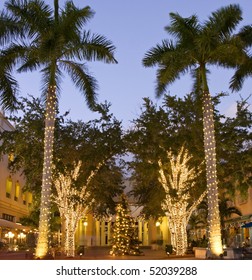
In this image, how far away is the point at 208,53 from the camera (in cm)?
1972

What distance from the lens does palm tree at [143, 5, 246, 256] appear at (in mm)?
18938

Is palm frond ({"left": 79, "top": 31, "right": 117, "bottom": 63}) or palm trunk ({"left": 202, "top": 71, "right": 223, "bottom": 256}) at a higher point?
palm frond ({"left": 79, "top": 31, "right": 117, "bottom": 63})

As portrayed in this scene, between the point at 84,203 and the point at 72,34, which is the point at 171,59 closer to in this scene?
the point at 72,34

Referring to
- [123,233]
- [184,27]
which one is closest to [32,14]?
[184,27]

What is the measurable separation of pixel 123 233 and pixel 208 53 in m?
14.7

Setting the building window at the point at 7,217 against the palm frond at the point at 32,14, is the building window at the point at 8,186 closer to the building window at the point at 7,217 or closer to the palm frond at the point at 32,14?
the building window at the point at 7,217

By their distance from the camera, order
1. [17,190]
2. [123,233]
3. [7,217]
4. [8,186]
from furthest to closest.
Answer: [17,190]
[8,186]
[7,217]
[123,233]

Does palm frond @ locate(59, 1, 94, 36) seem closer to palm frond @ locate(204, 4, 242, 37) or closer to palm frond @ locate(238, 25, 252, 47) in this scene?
palm frond @ locate(204, 4, 242, 37)

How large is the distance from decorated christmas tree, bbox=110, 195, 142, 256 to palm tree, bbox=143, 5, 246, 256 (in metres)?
11.6

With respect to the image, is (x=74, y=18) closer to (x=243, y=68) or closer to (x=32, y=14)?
(x=32, y=14)

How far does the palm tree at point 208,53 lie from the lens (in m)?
18.9

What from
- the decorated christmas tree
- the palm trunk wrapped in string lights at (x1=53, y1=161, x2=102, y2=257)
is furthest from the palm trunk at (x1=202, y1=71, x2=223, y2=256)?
the decorated christmas tree

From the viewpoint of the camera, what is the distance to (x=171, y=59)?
63.9ft

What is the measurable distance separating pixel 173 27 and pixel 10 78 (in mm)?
7429
